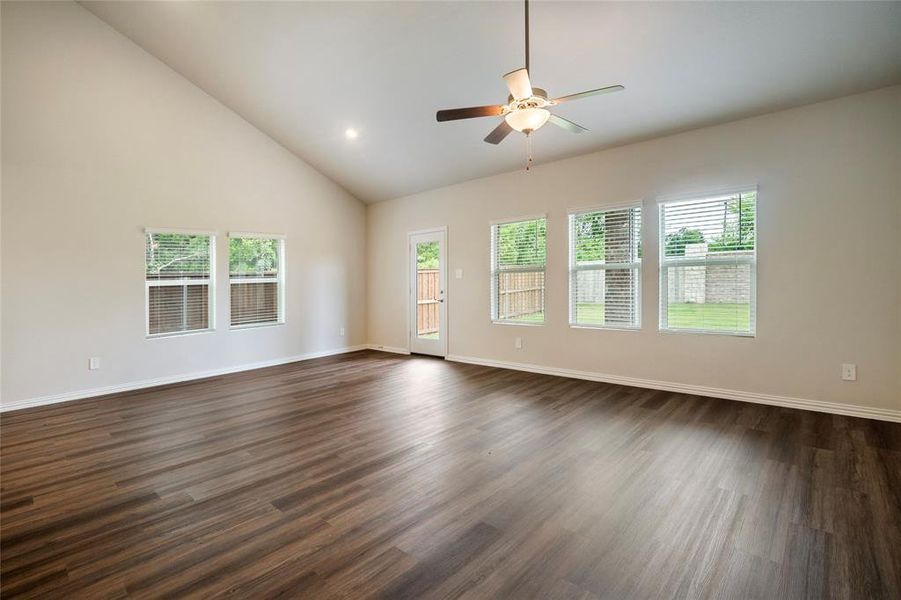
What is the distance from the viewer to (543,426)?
3.47 m

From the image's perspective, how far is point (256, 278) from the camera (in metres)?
6.05

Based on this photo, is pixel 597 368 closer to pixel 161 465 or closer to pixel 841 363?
pixel 841 363

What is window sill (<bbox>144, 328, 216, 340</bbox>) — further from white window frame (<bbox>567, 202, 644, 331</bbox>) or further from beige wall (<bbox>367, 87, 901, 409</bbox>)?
white window frame (<bbox>567, 202, 644, 331</bbox>)

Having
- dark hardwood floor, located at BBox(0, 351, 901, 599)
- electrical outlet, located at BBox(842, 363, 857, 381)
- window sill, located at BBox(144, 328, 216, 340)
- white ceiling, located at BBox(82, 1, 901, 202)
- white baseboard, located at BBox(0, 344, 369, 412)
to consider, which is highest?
white ceiling, located at BBox(82, 1, 901, 202)

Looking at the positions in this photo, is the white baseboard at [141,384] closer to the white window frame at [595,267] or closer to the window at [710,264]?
the white window frame at [595,267]

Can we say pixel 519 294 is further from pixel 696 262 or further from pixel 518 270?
pixel 696 262

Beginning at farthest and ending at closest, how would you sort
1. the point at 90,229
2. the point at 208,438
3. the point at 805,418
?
the point at 90,229 < the point at 805,418 < the point at 208,438

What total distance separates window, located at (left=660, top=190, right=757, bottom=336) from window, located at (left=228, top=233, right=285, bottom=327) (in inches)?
209

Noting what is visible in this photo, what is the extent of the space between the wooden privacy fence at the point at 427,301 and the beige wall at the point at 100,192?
238 cm

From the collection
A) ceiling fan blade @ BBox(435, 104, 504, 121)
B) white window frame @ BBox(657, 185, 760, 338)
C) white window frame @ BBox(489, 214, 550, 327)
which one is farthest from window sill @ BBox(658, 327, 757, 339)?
ceiling fan blade @ BBox(435, 104, 504, 121)

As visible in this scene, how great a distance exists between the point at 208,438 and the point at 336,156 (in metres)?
4.39

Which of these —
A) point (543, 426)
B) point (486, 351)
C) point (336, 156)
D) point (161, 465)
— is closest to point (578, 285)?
point (486, 351)

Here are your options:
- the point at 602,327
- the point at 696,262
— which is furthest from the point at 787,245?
the point at 602,327

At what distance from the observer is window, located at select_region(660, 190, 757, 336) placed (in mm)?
4086
